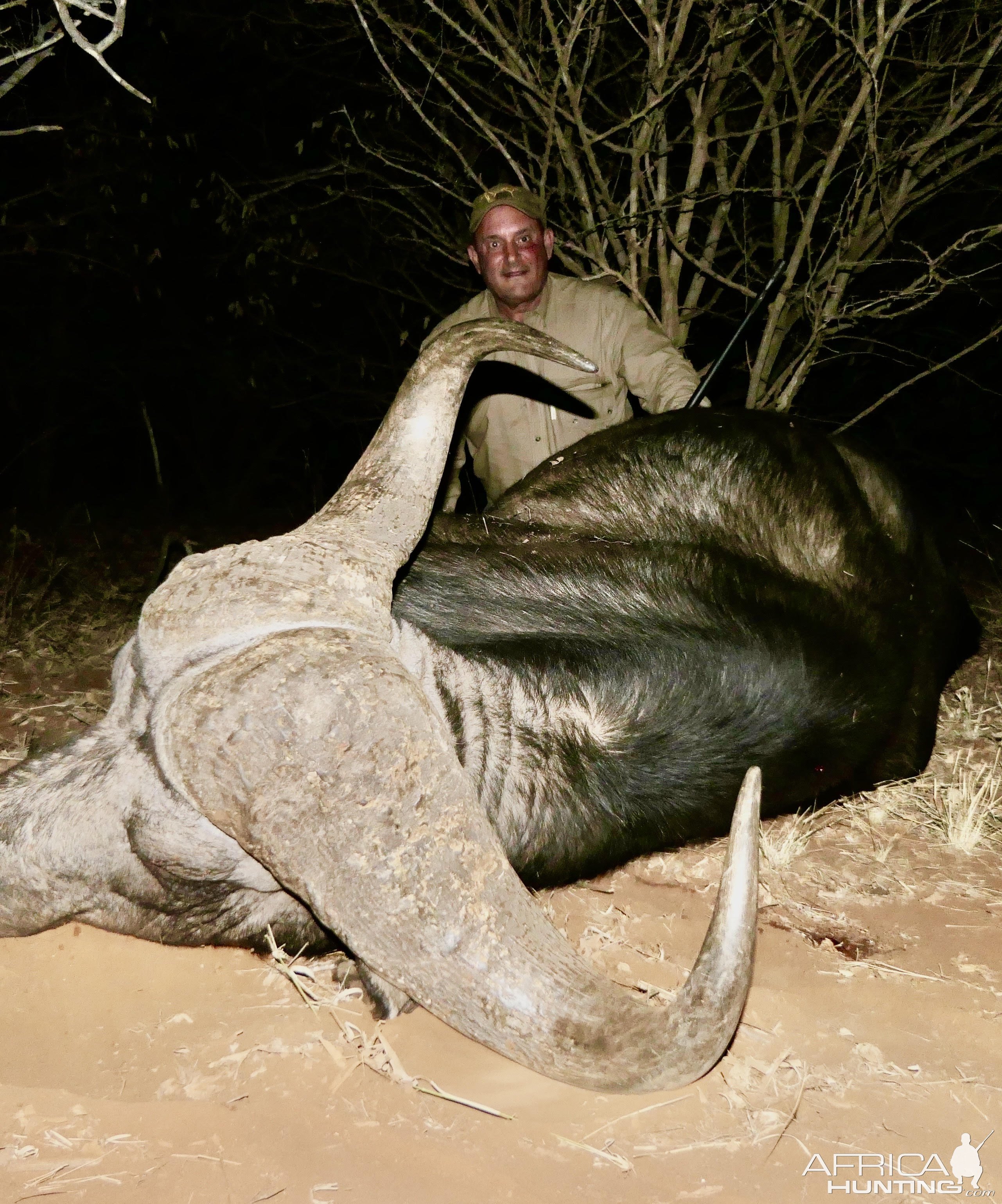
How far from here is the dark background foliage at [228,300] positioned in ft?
29.6

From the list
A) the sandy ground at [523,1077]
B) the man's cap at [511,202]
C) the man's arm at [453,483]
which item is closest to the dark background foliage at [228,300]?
the man's cap at [511,202]

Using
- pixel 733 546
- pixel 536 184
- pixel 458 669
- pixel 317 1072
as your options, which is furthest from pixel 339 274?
pixel 317 1072

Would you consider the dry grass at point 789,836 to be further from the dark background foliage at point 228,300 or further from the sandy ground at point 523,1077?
the dark background foliage at point 228,300

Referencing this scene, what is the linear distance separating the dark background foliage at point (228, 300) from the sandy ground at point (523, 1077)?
4.75 metres

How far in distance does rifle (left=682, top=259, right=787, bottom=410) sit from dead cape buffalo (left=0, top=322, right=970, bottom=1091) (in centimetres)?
124

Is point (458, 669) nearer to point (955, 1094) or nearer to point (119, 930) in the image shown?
point (119, 930)

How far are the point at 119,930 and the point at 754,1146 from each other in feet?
4.94

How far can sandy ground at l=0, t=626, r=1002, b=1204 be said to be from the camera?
6.77 feet

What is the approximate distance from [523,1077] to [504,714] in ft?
2.77

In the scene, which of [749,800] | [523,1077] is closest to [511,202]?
[749,800]

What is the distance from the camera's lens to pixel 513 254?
528 cm

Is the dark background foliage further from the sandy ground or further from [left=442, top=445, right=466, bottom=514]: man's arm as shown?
the sandy ground

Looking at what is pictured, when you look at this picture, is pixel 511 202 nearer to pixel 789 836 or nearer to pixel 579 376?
pixel 579 376

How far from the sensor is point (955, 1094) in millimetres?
2303
